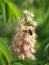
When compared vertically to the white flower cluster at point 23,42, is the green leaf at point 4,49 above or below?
below

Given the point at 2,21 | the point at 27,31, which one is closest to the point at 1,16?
the point at 2,21

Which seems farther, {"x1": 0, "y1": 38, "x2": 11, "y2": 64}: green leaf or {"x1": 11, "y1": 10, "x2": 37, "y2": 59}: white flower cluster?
{"x1": 11, "y1": 10, "x2": 37, "y2": 59}: white flower cluster

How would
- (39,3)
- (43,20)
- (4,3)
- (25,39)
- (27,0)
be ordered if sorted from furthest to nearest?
(27,0)
(39,3)
(43,20)
(4,3)
(25,39)

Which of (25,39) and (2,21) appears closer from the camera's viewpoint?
(25,39)

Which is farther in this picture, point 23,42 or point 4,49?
point 23,42

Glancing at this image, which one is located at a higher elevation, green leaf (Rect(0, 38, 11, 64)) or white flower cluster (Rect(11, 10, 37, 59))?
white flower cluster (Rect(11, 10, 37, 59))

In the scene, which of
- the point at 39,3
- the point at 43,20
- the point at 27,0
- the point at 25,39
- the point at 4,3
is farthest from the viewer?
the point at 27,0

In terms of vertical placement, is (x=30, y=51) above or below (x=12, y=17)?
below

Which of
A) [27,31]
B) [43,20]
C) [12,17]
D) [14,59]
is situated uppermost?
[43,20]

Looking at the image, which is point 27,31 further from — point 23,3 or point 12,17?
point 23,3

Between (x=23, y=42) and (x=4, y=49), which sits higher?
(x=23, y=42)

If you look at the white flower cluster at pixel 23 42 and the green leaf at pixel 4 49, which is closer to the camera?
the green leaf at pixel 4 49
